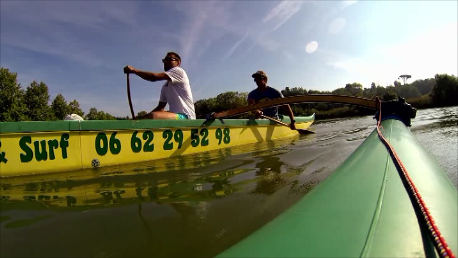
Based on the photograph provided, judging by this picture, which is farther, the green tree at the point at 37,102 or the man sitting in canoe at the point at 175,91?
the green tree at the point at 37,102

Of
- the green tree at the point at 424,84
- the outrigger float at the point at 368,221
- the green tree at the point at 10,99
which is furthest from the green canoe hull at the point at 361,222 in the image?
the green tree at the point at 424,84

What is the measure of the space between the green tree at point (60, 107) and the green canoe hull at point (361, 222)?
1660 inches

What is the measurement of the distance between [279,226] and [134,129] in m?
3.00

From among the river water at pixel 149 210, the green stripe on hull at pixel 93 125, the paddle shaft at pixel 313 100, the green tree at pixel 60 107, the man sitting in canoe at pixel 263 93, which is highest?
the green tree at pixel 60 107

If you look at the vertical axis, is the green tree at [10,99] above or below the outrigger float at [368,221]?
above

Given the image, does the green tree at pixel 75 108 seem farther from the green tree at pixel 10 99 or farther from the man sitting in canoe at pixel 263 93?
the man sitting in canoe at pixel 263 93

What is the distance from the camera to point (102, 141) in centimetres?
309

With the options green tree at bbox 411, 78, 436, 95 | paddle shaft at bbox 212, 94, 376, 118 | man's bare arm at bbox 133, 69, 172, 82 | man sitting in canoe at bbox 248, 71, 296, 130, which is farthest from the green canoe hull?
green tree at bbox 411, 78, 436, 95

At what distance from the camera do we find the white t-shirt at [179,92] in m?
4.14

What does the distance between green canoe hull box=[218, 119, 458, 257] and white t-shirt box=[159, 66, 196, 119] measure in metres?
3.52

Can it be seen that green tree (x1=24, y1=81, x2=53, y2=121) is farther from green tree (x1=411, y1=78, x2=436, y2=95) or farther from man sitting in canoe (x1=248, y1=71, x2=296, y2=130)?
green tree (x1=411, y1=78, x2=436, y2=95)

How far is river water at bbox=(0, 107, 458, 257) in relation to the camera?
3.72ft

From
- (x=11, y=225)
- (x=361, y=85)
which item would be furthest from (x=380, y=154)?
(x=361, y=85)

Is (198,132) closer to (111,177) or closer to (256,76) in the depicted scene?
Answer: (111,177)
